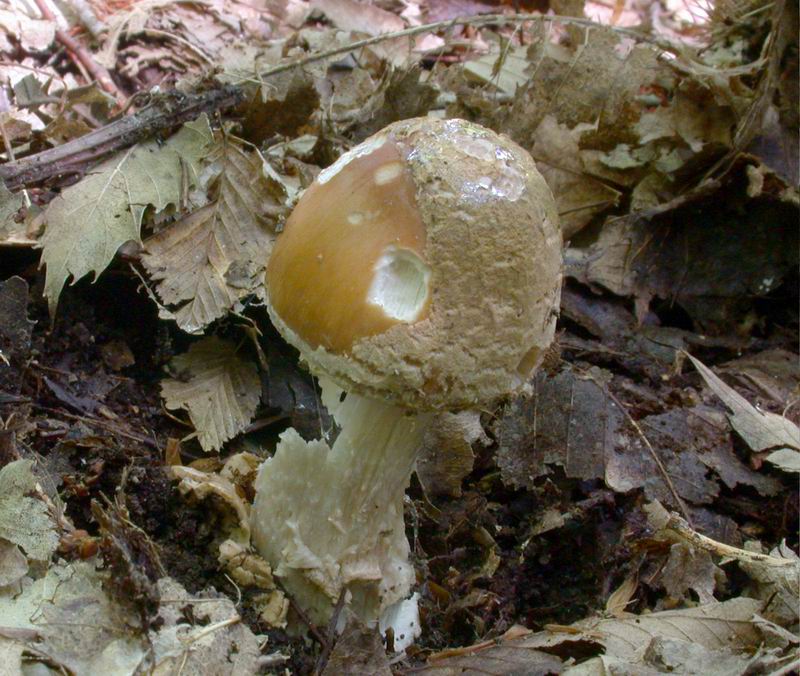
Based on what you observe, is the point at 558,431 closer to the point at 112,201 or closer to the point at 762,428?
the point at 762,428

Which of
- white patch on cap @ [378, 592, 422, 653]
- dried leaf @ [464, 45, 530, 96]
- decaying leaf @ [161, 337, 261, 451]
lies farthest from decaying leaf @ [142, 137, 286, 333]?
dried leaf @ [464, 45, 530, 96]

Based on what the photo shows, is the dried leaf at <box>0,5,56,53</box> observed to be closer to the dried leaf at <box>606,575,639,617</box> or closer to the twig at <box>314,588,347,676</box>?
the twig at <box>314,588,347,676</box>

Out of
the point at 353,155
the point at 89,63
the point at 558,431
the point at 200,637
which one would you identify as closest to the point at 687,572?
the point at 558,431

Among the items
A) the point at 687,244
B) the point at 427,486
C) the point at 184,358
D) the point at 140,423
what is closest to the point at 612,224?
the point at 687,244

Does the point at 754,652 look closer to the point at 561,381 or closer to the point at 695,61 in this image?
the point at 561,381

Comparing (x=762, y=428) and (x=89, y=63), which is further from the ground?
(x=89, y=63)

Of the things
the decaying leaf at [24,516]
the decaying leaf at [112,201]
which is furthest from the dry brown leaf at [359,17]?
the decaying leaf at [24,516]

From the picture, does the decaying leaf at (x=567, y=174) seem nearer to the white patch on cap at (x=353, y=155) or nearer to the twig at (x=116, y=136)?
the twig at (x=116, y=136)
